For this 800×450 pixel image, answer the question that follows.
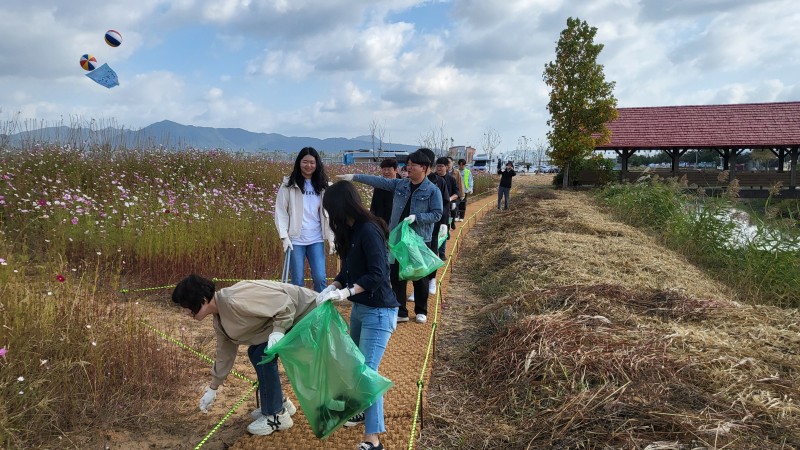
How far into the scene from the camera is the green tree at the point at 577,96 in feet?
65.4

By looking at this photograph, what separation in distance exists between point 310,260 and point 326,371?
1.93 meters

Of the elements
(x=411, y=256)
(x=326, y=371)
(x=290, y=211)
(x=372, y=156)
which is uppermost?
(x=372, y=156)

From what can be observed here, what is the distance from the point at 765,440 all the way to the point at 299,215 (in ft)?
10.0

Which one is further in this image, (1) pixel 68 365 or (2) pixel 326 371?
(1) pixel 68 365

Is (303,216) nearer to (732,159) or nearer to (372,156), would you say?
(732,159)

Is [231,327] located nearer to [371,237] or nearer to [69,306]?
[371,237]

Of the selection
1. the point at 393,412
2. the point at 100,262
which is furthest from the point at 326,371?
the point at 100,262

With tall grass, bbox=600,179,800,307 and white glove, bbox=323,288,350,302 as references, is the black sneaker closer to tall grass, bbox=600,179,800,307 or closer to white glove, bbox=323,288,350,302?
white glove, bbox=323,288,350,302

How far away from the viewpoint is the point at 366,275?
2396 mm

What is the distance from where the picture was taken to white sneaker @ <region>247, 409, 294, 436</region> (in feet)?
8.76

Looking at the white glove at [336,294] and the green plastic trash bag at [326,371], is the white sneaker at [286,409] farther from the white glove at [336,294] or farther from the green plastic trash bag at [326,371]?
the white glove at [336,294]

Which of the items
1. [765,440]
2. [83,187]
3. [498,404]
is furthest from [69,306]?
[83,187]

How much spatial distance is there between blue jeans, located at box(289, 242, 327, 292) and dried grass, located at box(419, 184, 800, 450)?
42.6 inches

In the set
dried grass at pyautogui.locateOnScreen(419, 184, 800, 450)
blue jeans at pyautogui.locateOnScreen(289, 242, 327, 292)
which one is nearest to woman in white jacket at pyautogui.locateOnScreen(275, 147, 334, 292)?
blue jeans at pyautogui.locateOnScreen(289, 242, 327, 292)
